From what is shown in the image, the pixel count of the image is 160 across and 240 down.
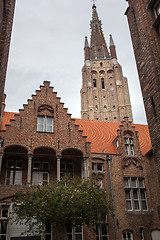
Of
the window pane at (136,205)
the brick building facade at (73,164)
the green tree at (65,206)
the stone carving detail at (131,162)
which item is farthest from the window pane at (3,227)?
the stone carving detail at (131,162)

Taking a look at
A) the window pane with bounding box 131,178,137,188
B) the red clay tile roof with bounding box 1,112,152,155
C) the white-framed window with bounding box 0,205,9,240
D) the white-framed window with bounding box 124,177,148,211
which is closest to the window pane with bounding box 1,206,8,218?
the white-framed window with bounding box 0,205,9,240

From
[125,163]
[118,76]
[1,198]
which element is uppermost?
[118,76]

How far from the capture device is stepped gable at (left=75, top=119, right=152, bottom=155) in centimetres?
2183

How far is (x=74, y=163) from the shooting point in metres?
19.4

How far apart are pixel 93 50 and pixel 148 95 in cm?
5785

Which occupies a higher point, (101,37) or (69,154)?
(101,37)

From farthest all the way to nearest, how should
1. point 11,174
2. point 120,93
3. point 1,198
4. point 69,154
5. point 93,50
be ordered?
1. point 93,50
2. point 120,93
3. point 69,154
4. point 11,174
5. point 1,198

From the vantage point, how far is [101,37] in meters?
71.6

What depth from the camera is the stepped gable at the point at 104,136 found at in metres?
21.8

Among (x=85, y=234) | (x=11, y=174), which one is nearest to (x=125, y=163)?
(x=85, y=234)

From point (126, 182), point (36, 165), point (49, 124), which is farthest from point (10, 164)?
point (126, 182)

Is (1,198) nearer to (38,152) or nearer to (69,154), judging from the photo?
(38,152)

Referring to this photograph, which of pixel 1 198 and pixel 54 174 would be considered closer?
pixel 1 198

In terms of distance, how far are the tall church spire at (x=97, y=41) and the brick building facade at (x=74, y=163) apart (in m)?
46.0
